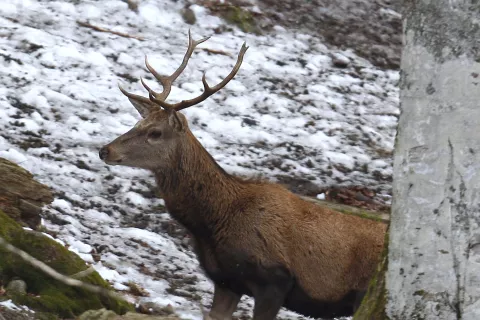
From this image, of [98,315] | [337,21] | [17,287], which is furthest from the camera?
[337,21]

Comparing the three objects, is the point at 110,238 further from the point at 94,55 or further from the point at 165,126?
the point at 94,55

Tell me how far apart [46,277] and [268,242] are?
5.10 feet

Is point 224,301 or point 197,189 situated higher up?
point 197,189

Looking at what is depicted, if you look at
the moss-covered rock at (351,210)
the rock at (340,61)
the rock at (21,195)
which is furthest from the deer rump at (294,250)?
the rock at (340,61)

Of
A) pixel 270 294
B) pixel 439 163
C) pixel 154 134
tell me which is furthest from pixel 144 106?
pixel 439 163

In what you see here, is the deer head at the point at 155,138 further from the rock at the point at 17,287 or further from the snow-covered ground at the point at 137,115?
the rock at the point at 17,287

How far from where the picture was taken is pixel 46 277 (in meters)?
6.70

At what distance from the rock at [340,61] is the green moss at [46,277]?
7107 millimetres

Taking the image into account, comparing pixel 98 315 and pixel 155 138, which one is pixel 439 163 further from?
pixel 155 138

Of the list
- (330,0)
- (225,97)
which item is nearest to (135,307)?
(225,97)

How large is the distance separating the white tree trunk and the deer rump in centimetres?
275

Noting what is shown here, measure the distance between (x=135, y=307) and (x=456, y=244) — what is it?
3.65 metres

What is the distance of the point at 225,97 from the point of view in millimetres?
12117

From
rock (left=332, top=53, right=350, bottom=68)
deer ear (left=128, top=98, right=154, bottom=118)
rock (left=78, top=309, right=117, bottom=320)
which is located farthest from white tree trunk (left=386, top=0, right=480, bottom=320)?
rock (left=332, top=53, right=350, bottom=68)
